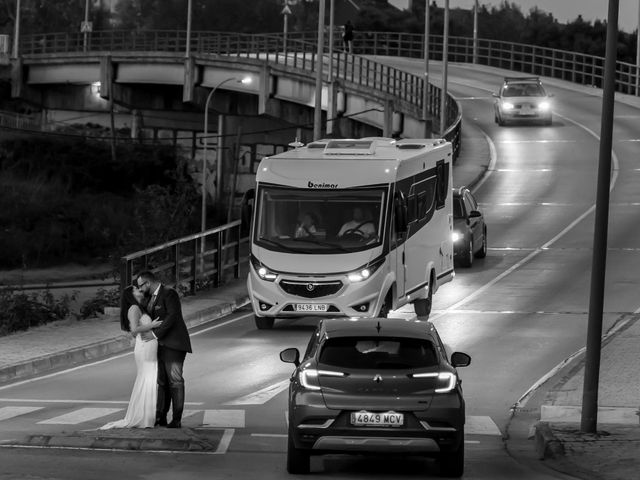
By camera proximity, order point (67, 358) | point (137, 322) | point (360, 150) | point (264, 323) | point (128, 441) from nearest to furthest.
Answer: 1. point (128, 441)
2. point (137, 322)
3. point (67, 358)
4. point (264, 323)
5. point (360, 150)

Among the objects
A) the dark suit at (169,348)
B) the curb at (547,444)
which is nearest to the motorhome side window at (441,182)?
the curb at (547,444)

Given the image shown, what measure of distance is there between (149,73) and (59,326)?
6590cm

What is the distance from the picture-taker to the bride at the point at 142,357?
1708 cm

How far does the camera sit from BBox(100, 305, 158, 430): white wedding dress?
17.1m

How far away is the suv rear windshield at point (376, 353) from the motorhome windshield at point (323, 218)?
12240mm

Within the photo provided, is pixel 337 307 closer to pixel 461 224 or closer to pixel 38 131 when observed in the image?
pixel 461 224

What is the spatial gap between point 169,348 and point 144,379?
41 cm

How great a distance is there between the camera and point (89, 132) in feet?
382

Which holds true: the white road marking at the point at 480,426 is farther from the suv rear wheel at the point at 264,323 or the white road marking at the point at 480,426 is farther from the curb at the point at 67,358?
the suv rear wheel at the point at 264,323

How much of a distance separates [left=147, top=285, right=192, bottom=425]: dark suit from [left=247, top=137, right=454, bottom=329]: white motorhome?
9.52 m

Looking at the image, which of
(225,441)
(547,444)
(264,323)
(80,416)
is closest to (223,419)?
(80,416)

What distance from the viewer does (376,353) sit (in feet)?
48.9

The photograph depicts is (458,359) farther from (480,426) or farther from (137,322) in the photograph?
(480,426)

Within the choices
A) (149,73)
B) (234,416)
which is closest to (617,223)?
(234,416)
